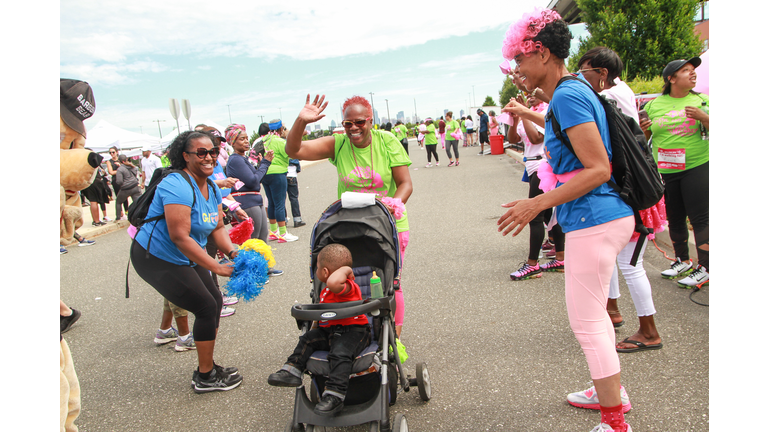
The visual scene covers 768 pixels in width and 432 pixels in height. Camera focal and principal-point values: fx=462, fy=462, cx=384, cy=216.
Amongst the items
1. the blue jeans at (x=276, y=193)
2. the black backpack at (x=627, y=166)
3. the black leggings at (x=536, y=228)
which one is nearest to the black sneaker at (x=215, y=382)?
the black backpack at (x=627, y=166)

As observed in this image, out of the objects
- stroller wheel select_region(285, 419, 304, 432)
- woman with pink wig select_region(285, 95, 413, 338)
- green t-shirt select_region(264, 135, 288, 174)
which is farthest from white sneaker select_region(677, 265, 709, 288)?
green t-shirt select_region(264, 135, 288, 174)

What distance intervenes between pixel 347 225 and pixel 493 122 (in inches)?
737

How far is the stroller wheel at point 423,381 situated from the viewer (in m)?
2.90

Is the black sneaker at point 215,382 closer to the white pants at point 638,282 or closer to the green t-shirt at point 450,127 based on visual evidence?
the white pants at point 638,282

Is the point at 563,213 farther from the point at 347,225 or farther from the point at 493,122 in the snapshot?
the point at 493,122

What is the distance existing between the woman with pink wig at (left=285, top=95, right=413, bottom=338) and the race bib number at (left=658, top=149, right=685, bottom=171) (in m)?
2.56

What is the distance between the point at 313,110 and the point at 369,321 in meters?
1.58

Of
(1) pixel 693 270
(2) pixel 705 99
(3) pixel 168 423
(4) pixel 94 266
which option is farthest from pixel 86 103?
(4) pixel 94 266

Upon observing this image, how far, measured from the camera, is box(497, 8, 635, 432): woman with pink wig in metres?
2.15

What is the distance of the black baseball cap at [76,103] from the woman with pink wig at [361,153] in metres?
1.31

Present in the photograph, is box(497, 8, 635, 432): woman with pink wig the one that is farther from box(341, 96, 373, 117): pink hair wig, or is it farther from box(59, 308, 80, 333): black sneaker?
box(59, 308, 80, 333): black sneaker

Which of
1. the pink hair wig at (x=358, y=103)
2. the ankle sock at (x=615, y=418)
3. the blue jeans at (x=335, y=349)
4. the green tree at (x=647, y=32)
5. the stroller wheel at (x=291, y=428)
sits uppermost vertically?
the green tree at (x=647, y=32)

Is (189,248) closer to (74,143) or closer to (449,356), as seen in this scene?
(74,143)

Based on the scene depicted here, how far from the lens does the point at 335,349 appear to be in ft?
8.13
